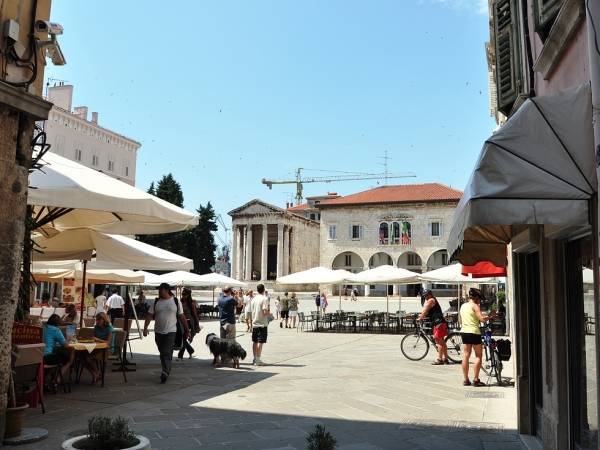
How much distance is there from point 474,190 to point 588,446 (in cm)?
222

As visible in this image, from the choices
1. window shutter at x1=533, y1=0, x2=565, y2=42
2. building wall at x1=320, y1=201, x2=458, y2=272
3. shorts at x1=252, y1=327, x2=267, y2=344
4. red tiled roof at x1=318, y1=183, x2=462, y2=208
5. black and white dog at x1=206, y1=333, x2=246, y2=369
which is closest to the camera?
window shutter at x1=533, y1=0, x2=565, y2=42

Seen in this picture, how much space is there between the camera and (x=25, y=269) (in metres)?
6.12

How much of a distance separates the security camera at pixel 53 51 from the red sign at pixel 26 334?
2.88 meters

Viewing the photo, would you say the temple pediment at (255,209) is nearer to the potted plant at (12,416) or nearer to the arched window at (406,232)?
the arched window at (406,232)

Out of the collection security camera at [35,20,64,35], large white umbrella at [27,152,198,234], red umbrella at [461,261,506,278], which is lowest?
red umbrella at [461,261,506,278]

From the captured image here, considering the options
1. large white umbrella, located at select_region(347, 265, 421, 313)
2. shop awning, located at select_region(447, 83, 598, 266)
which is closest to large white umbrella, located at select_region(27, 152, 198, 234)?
shop awning, located at select_region(447, 83, 598, 266)

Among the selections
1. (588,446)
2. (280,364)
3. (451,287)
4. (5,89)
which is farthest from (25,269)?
(451,287)

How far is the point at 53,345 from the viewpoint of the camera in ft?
25.6

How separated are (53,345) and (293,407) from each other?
3406mm

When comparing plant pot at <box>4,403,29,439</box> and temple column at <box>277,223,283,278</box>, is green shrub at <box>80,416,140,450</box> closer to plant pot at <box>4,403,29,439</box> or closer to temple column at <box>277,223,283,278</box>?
plant pot at <box>4,403,29,439</box>

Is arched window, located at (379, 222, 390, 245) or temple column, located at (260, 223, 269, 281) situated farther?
temple column, located at (260, 223, 269, 281)

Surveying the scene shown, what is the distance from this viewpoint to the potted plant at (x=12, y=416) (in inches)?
212

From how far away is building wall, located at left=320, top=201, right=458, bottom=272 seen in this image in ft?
185

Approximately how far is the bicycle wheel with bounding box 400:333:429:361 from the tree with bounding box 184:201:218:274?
159 feet
